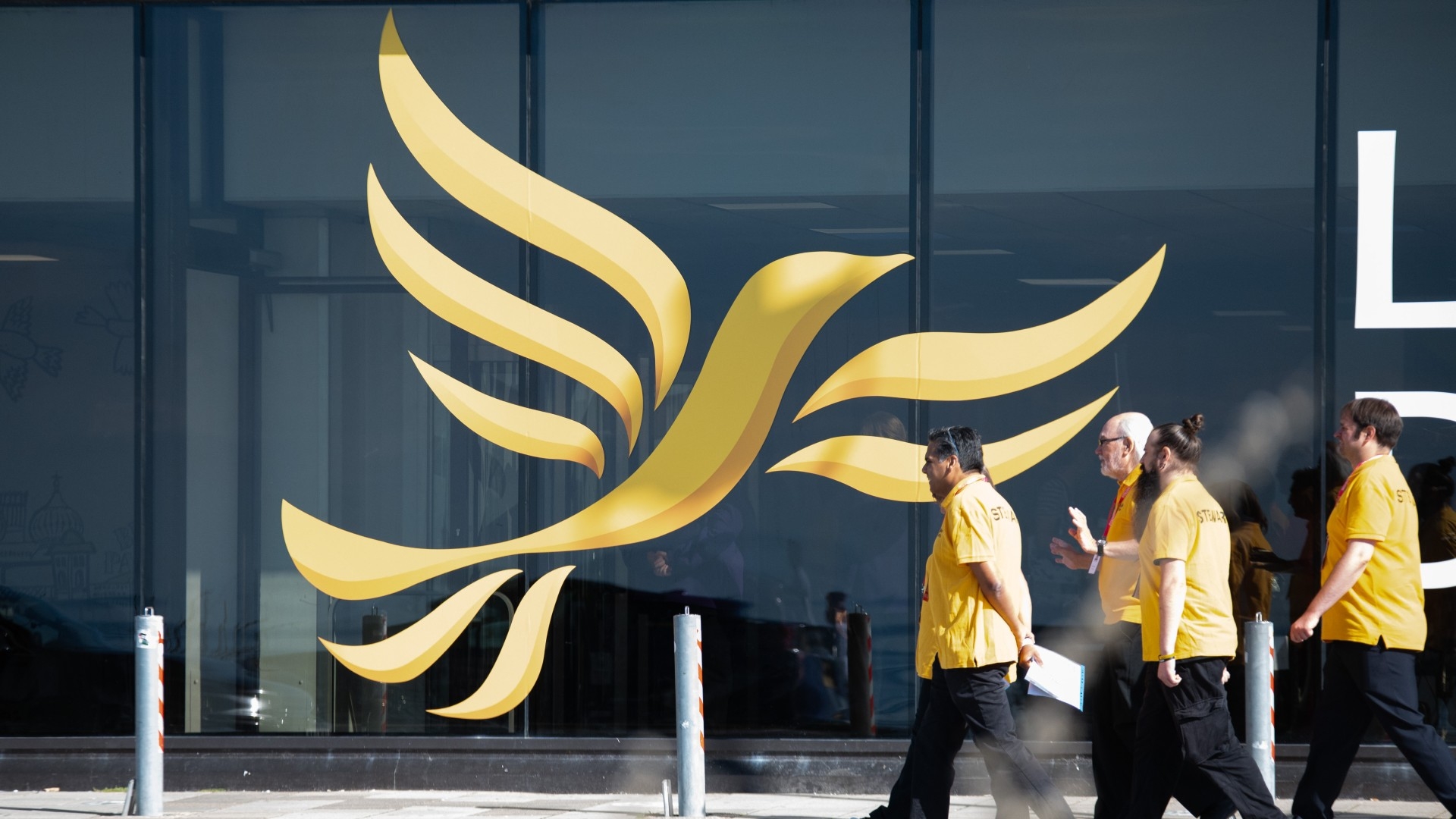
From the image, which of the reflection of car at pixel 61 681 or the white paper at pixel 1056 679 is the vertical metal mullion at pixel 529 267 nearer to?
the reflection of car at pixel 61 681

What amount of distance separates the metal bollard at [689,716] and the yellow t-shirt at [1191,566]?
2372 mm

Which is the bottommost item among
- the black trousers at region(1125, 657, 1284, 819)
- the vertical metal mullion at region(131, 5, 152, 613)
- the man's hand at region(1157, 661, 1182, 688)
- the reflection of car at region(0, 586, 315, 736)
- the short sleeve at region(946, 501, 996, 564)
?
the reflection of car at region(0, 586, 315, 736)

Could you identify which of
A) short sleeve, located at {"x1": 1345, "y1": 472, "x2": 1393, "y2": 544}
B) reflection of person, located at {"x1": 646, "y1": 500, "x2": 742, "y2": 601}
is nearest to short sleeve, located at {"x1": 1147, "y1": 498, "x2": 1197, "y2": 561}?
short sleeve, located at {"x1": 1345, "y1": 472, "x2": 1393, "y2": 544}

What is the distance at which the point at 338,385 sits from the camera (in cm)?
895

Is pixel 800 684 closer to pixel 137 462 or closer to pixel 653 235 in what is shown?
pixel 653 235

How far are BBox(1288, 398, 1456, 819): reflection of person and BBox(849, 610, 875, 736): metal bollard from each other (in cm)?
269

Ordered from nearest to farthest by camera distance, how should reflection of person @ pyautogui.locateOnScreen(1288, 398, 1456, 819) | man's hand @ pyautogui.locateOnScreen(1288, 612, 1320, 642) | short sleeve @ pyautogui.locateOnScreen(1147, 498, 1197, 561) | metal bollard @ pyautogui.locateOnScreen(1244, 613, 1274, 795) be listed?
short sleeve @ pyautogui.locateOnScreen(1147, 498, 1197, 561) < man's hand @ pyautogui.locateOnScreen(1288, 612, 1320, 642) < reflection of person @ pyautogui.locateOnScreen(1288, 398, 1456, 819) < metal bollard @ pyautogui.locateOnScreen(1244, 613, 1274, 795)

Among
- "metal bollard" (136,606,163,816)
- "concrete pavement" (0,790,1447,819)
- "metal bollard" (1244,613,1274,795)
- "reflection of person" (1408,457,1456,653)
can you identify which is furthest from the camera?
"reflection of person" (1408,457,1456,653)

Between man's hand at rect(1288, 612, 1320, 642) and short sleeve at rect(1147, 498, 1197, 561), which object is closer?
short sleeve at rect(1147, 498, 1197, 561)

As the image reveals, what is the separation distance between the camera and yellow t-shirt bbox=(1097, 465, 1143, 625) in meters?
6.53

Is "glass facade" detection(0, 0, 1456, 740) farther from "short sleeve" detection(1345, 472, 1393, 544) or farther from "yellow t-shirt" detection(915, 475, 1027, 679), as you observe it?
"yellow t-shirt" detection(915, 475, 1027, 679)

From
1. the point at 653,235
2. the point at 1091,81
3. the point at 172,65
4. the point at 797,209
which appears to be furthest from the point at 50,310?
the point at 1091,81

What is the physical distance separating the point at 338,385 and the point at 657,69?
8.75ft

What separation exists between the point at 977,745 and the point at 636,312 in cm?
368
